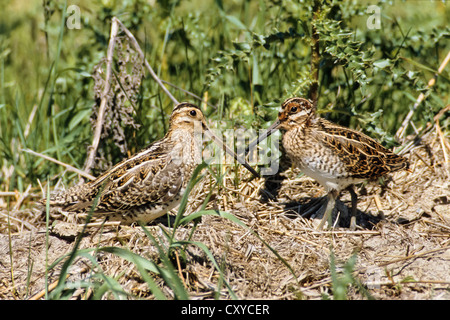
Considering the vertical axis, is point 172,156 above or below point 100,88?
below

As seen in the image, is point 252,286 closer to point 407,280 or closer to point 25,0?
point 407,280

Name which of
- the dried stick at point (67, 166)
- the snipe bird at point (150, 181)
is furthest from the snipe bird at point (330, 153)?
the dried stick at point (67, 166)

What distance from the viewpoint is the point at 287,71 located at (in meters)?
5.73

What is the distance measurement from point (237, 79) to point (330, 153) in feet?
5.41

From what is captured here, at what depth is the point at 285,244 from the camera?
436 centimetres

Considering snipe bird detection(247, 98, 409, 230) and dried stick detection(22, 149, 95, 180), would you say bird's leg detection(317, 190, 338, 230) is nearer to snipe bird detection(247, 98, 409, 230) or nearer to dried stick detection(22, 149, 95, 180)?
snipe bird detection(247, 98, 409, 230)

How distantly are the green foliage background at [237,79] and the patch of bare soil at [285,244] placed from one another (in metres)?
0.55

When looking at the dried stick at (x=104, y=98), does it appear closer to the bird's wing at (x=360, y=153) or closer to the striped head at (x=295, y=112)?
the striped head at (x=295, y=112)

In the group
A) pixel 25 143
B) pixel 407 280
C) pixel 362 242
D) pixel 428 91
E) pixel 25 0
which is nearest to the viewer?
pixel 407 280

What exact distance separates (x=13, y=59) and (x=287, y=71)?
12.0 feet

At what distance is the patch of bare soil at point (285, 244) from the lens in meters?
3.78

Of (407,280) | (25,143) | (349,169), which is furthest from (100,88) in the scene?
(407,280)

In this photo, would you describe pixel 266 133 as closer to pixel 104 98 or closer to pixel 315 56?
pixel 315 56

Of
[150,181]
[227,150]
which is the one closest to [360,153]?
[227,150]
